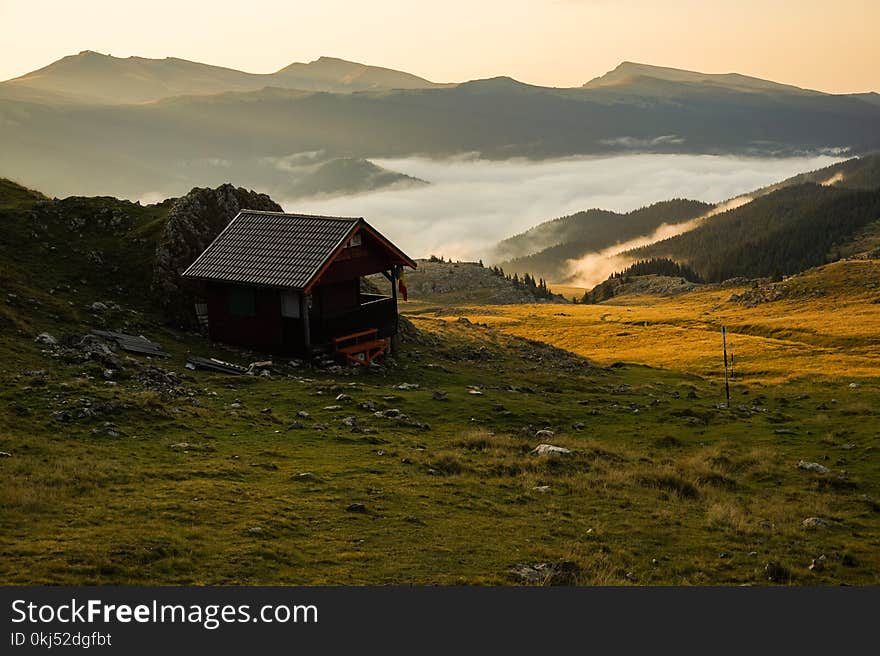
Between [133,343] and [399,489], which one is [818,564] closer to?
[399,489]

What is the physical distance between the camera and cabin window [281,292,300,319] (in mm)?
37969

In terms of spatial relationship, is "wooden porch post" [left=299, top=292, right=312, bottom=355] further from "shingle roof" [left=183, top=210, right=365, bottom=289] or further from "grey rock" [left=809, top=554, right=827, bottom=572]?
"grey rock" [left=809, top=554, right=827, bottom=572]

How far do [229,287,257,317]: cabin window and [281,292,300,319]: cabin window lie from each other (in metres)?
1.51

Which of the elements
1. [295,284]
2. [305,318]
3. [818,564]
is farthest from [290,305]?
[818,564]

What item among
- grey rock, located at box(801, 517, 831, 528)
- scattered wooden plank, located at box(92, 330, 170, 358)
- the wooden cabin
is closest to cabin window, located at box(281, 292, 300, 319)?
the wooden cabin

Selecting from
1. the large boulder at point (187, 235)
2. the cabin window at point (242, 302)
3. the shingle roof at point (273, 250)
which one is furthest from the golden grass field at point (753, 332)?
the cabin window at point (242, 302)

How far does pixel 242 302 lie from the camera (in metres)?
39.2

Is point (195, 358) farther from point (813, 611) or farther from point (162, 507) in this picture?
point (813, 611)

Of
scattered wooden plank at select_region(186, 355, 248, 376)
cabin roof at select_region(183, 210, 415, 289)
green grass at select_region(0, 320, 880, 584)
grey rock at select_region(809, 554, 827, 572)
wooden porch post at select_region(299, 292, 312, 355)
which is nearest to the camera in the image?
green grass at select_region(0, 320, 880, 584)

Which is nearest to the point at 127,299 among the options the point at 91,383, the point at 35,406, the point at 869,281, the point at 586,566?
the point at 91,383

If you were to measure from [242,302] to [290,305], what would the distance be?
105 inches

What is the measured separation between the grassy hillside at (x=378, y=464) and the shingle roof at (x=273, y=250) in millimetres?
3666

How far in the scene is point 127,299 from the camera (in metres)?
41.6

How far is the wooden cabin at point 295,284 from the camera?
37969 mm
